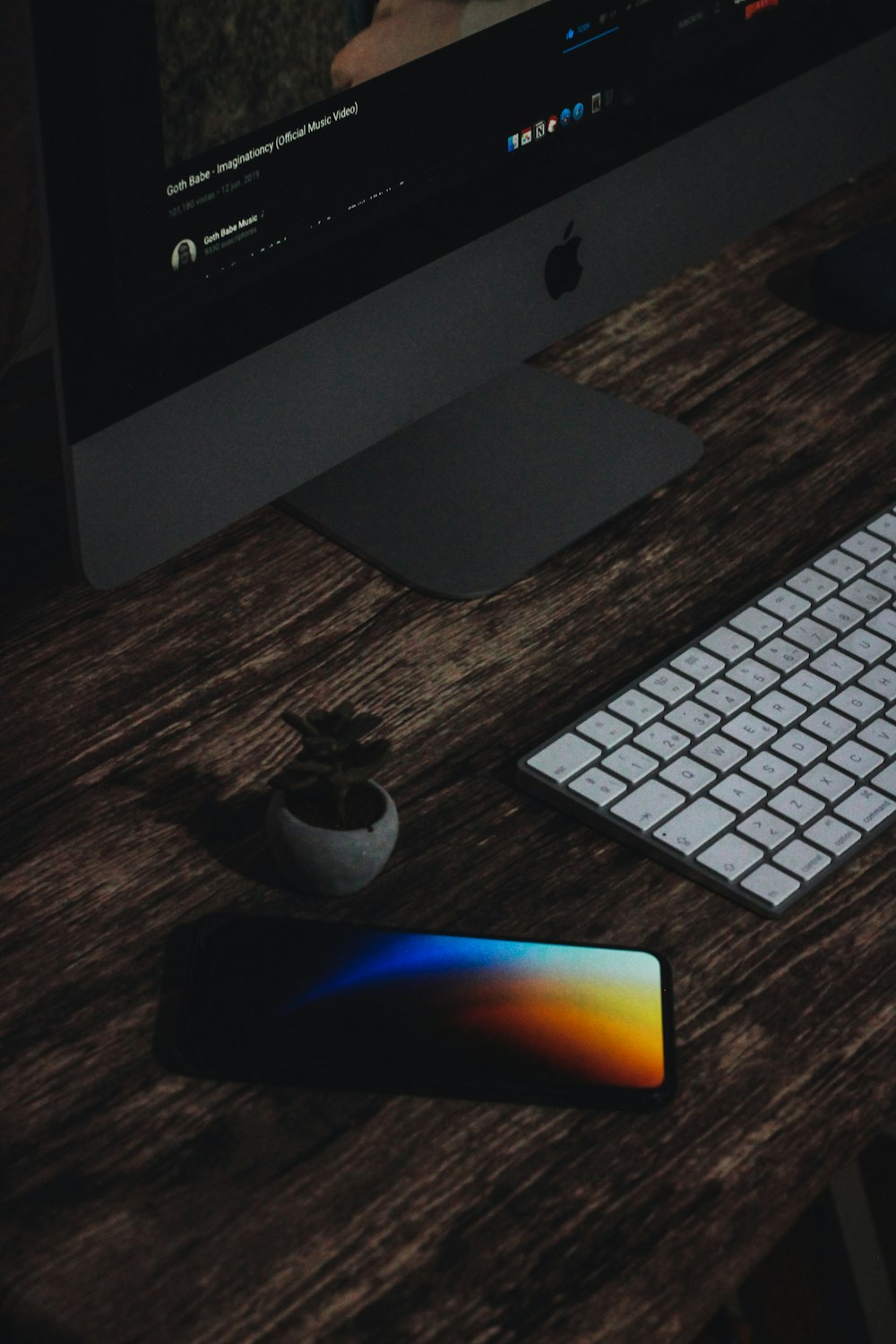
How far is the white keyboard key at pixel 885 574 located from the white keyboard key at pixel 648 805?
0.68ft

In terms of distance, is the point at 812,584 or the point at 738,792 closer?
the point at 738,792

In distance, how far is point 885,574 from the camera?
2.89 ft

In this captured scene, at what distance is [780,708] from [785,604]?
89mm

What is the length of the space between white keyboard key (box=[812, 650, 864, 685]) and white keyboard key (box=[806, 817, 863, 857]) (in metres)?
0.09

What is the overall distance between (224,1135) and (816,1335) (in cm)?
97

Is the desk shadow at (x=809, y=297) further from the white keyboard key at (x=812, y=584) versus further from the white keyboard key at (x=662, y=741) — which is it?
the white keyboard key at (x=662, y=741)

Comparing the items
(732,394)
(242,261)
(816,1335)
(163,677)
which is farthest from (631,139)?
(816,1335)

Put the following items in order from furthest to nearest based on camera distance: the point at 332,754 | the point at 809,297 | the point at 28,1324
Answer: the point at 809,297 → the point at 332,754 → the point at 28,1324

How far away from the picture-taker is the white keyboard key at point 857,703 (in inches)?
31.0

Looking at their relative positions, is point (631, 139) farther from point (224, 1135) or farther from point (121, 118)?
point (224, 1135)

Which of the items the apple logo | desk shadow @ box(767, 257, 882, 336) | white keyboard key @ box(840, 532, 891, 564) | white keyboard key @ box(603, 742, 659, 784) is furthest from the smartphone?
desk shadow @ box(767, 257, 882, 336)

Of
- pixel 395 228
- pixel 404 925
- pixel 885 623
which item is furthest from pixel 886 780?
pixel 395 228

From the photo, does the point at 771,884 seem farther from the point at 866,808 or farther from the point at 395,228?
the point at 395,228

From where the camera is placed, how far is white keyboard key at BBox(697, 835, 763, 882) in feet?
2.35
